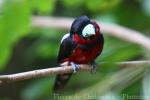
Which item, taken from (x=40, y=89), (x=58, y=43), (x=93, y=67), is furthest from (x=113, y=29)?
(x=93, y=67)

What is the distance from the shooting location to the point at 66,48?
2643mm

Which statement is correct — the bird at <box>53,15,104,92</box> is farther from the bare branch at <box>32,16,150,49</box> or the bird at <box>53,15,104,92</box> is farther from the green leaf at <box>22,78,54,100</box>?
the green leaf at <box>22,78,54,100</box>

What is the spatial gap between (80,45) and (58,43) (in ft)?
5.71

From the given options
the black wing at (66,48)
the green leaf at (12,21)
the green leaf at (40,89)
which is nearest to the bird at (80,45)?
the black wing at (66,48)

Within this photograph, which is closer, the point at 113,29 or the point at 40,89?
the point at 113,29

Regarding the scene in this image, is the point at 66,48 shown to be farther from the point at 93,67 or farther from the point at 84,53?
the point at 93,67

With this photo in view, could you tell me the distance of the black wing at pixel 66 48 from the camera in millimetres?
2599

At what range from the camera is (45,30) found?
14.5ft

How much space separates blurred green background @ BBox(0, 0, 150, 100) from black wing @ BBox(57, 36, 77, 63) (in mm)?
220

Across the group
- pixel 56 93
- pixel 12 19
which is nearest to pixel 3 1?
pixel 12 19

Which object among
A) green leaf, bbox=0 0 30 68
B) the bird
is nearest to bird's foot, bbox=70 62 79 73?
the bird

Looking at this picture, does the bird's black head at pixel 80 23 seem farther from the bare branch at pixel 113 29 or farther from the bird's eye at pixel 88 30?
the bare branch at pixel 113 29

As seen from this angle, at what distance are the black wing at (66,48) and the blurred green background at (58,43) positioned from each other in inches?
8.7

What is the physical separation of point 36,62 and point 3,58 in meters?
2.00
